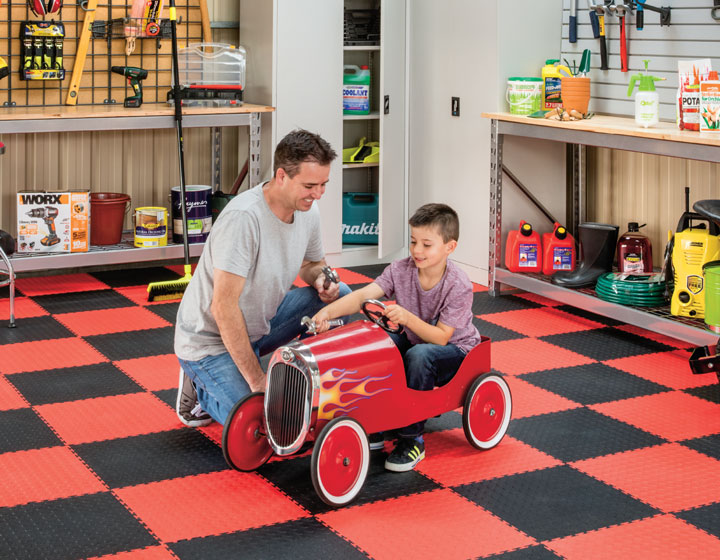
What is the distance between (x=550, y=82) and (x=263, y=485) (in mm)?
2989

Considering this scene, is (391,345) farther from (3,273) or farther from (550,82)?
(3,273)

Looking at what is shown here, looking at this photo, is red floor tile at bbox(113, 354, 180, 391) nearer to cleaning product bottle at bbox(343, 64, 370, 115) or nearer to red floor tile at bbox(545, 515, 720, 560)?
red floor tile at bbox(545, 515, 720, 560)

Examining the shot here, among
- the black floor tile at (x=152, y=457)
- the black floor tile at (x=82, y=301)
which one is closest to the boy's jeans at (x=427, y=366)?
the black floor tile at (x=152, y=457)

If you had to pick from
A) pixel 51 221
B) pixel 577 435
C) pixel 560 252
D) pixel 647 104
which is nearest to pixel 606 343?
pixel 560 252

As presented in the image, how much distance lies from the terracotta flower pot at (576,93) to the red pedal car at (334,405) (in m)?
2.24

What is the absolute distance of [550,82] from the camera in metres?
5.17

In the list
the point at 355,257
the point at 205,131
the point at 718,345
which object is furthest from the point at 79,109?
the point at 718,345

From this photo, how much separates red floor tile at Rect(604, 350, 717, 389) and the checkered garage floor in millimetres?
12

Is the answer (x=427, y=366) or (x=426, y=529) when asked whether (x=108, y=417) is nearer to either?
(x=427, y=366)

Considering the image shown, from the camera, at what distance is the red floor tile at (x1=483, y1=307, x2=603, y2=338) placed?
4.76m

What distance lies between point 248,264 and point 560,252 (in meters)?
2.64

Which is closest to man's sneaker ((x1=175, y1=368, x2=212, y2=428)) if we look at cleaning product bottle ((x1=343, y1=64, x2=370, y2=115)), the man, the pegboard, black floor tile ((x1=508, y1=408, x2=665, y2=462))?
the man

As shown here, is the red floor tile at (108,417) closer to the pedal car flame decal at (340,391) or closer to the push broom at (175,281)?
the pedal car flame decal at (340,391)

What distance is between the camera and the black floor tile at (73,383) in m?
3.77
